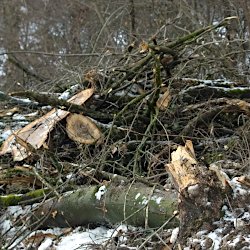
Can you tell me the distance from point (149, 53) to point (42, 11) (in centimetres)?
1052

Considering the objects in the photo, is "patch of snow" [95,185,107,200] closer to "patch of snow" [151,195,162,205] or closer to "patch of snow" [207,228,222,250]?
"patch of snow" [151,195,162,205]

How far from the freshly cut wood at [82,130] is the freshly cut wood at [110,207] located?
0.82 meters

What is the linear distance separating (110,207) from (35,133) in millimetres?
1395

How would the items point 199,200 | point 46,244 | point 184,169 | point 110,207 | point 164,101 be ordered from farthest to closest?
1. point 164,101
2. point 46,244
3. point 110,207
4. point 184,169
5. point 199,200

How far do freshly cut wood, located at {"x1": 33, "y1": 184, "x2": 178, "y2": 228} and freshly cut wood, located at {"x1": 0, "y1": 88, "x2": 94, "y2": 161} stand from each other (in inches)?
28.8

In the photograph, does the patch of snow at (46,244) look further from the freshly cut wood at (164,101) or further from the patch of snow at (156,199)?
the freshly cut wood at (164,101)

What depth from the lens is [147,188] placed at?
3.60 metres

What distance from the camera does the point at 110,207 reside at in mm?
3662

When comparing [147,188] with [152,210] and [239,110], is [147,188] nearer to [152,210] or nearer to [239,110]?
[152,210]

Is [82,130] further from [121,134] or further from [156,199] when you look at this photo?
[156,199]

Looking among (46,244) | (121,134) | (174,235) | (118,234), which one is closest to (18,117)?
(121,134)

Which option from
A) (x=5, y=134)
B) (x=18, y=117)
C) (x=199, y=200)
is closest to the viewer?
(x=199, y=200)

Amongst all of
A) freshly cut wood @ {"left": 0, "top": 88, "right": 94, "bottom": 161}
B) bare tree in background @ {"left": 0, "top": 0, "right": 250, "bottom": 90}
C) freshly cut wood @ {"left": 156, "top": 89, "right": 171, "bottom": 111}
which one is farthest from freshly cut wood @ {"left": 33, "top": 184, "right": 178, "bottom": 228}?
bare tree in background @ {"left": 0, "top": 0, "right": 250, "bottom": 90}

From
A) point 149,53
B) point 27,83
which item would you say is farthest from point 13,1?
point 149,53
